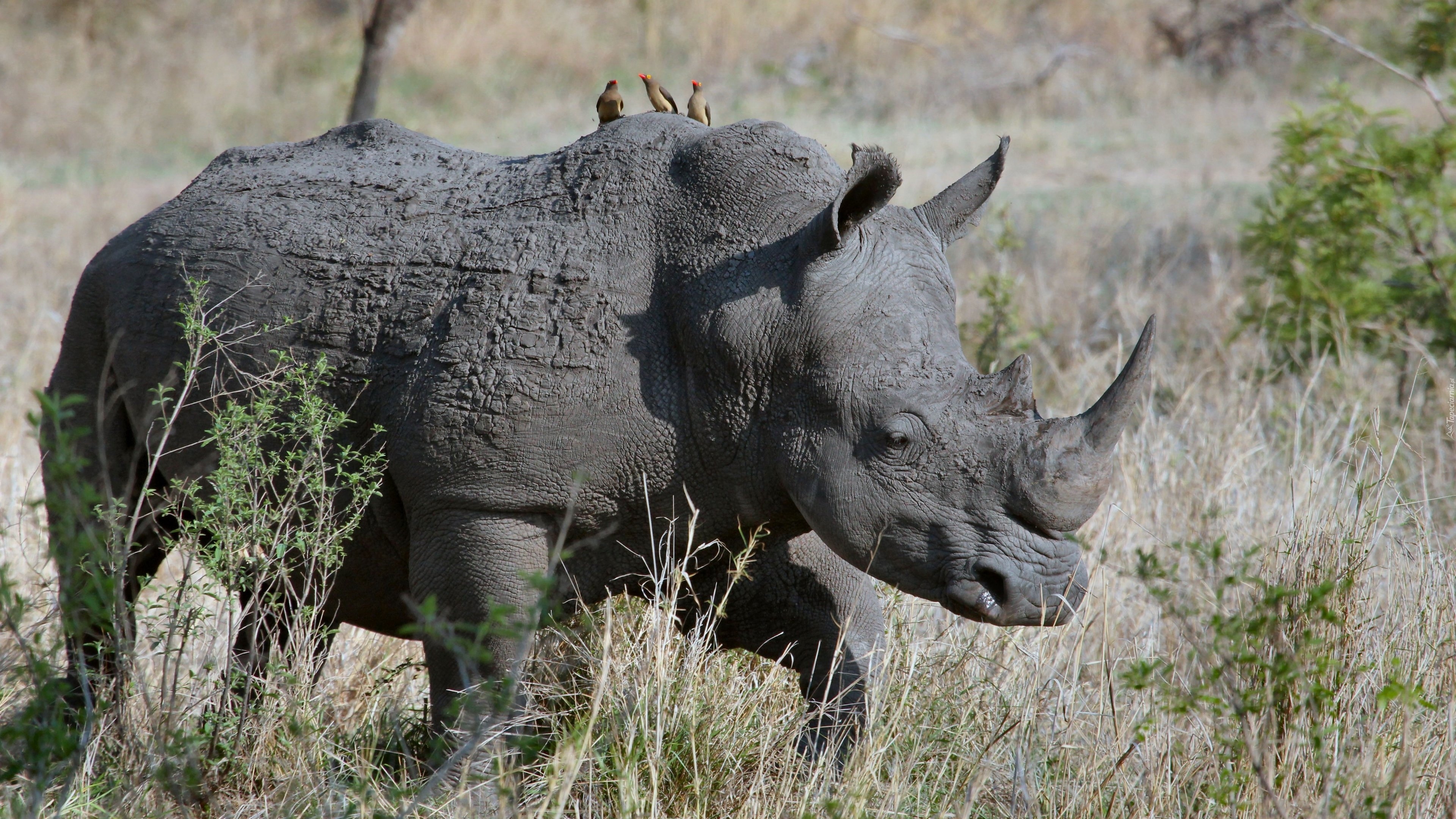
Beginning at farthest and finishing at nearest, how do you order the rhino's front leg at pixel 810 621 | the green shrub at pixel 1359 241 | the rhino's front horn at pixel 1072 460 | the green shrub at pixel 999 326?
1. the green shrub at pixel 1359 241
2. the green shrub at pixel 999 326
3. the rhino's front leg at pixel 810 621
4. the rhino's front horn at pixel 1072 460

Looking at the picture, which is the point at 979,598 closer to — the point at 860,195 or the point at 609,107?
the point at 860,195

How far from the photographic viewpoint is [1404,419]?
12.9ft

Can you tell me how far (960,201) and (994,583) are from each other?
96 centimetres

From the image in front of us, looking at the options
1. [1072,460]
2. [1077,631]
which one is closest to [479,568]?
[1072,460]

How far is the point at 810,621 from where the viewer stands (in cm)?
347

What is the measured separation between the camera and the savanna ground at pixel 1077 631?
10.1ft

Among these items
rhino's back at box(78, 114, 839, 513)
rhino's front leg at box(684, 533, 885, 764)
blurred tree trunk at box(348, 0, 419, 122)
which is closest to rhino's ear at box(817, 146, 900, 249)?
rhino's back at box(78, 114, 839, 513)

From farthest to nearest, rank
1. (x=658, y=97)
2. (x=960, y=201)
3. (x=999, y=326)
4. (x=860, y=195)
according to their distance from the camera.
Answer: (x=999, y=326) → (x=658, y=97) → (x=960, y=201) → (x=860, y=195)

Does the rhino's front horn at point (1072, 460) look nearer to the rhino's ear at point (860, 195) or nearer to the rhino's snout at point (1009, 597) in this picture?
the rhino's snout at point (1009, 597)

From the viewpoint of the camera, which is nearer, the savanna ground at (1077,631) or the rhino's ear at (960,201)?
the savanna ground at (1077,631)

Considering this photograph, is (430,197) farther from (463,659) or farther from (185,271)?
(463,659)

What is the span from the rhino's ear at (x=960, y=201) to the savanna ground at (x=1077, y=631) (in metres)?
0.92

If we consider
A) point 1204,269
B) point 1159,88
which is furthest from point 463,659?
point 1159,88

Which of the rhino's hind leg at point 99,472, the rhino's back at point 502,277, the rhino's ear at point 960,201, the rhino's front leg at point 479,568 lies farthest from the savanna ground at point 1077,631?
the rhino's ear at point 960,201
